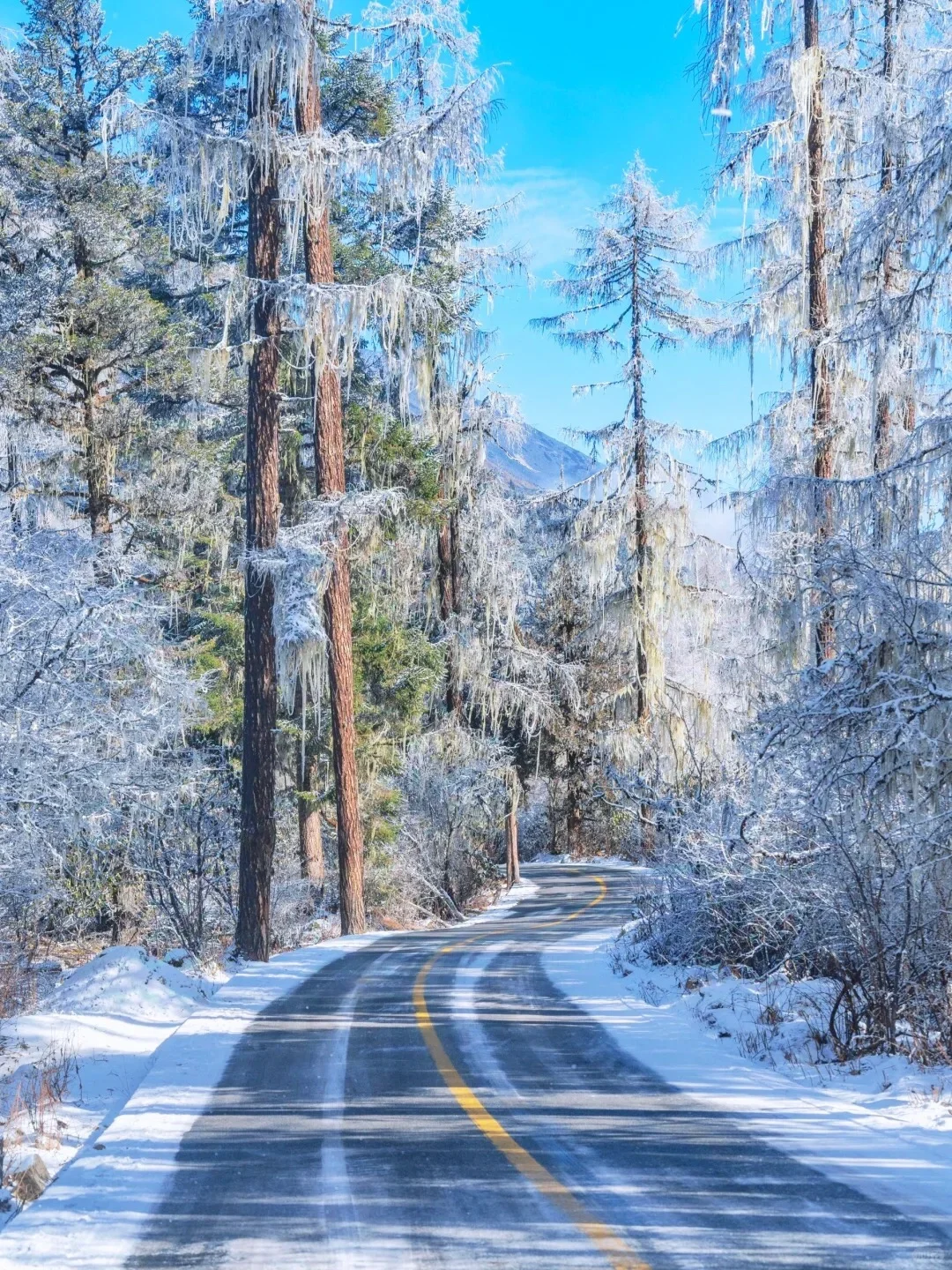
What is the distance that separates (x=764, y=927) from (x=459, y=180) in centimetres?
1200

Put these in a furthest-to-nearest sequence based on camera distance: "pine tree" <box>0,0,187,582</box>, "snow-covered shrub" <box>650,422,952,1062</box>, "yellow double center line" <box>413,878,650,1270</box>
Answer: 1. "pine tree" <box>0,0,187,582</box>
2. "snow-covered shrub" <box>650,422,952,1062</box>
3. "yellow double center line" <box>413,878,650,1270</box>

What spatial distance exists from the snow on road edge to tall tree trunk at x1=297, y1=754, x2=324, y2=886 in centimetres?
1247

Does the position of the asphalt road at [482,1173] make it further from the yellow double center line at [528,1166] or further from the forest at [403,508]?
the forest at [403,508]

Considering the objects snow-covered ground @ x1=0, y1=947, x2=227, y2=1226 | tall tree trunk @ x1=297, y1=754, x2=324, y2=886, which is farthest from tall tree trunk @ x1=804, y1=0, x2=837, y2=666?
tall tree trunk @ x1=297, y1=754, x2=324, y2=886

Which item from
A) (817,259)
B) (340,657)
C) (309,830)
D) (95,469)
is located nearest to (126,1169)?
(340,657)

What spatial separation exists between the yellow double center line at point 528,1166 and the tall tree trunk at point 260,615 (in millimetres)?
5685

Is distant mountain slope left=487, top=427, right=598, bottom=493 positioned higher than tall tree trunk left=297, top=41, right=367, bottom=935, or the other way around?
distant mountain slope left=487, top=427, right=598, bottom=493

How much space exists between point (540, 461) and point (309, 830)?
17.1 meters

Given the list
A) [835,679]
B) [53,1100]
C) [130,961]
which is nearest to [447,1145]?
[53,1100]

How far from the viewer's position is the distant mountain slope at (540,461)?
28016mm

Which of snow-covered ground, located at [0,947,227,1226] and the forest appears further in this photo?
the forest

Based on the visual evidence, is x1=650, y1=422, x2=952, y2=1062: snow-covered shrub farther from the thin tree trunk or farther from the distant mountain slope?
the distant mountain slope

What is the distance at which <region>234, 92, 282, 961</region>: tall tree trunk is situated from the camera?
14.4m

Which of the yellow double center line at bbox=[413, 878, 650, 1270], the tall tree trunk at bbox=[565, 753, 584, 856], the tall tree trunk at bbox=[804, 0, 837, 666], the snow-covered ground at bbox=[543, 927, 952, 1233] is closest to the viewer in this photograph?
the yellow double center line at bbox=[413, 878, 650, 1270]
